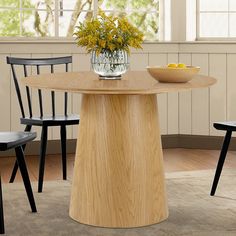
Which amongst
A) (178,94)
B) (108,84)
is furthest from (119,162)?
(178,94)

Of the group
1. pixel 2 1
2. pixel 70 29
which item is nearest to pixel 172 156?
pixel 70 29

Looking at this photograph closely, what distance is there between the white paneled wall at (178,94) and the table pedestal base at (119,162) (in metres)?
2.08

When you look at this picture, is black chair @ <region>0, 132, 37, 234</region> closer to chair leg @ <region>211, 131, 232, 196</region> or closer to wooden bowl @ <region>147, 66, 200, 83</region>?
wooden bowl @ <region>147, 66, 200, 83</region>

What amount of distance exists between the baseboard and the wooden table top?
190 cm

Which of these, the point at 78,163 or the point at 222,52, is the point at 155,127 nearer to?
the point at 78,163

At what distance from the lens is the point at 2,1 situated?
5.12 m

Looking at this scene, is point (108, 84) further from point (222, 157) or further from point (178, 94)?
point (178, 94)

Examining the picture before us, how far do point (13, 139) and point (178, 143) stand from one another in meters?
2.70

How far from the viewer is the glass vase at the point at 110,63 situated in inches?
125

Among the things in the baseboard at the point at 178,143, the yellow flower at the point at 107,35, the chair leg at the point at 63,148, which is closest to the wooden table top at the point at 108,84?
the yellow flower at the point at 107,35

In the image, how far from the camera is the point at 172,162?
4867 mm

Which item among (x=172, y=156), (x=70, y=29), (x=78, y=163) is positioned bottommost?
(x=172, y=156)

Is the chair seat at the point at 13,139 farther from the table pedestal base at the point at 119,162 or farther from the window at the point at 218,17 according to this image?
the window at the point at 218,17

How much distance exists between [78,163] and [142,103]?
44 centimetres
